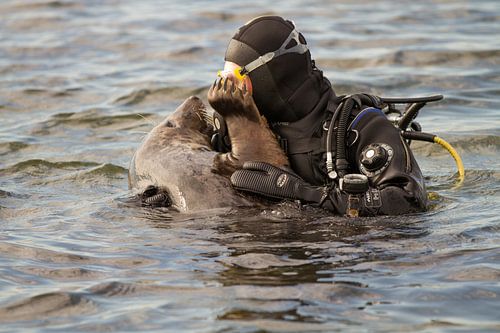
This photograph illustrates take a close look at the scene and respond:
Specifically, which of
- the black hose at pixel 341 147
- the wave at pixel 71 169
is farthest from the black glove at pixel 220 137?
the wave at pixel 71 169

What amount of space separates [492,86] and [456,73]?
774 mm

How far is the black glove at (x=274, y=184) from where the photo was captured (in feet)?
20.5

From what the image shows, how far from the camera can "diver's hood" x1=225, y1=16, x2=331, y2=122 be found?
6441 millimetres

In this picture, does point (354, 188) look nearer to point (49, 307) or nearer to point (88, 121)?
point (49, 307)

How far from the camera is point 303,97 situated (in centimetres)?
650

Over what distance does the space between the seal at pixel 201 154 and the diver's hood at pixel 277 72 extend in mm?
148

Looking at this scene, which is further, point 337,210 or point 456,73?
point 456,73

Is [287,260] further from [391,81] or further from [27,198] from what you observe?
[391,81]

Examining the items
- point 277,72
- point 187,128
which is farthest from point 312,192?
point 187,128

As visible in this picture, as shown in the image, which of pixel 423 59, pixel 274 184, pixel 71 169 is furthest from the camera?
pixel 423 59

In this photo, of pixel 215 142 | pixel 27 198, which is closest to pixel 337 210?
pixel 215 142

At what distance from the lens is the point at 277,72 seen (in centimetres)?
646

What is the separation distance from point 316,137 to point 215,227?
2.86ft

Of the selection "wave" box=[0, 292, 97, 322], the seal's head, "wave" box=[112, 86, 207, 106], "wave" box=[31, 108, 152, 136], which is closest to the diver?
the seal's head
